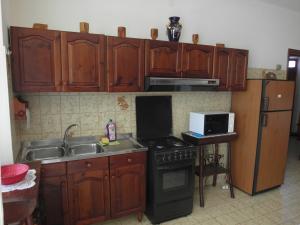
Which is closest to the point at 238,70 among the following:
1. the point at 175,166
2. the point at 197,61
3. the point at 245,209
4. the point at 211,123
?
the point at 197,61

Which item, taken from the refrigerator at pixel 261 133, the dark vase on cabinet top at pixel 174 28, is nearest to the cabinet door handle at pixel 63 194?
the dark vase on cabinet top at pixel 174 28

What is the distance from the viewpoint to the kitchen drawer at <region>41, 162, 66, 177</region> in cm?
194

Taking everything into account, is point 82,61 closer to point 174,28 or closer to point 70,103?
point 70,103

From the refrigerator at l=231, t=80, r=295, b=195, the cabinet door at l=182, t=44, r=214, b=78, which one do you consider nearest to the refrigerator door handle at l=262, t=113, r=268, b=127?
the refrigerator at l=231, t=80, r=295, b=195

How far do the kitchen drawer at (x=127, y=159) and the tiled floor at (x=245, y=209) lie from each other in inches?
29.1

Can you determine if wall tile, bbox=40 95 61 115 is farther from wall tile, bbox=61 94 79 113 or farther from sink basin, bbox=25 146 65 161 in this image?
sink basin, bbox=25 146 65 161

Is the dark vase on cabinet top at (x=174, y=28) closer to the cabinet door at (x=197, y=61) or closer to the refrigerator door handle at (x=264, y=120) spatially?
the cabinet door at (x=197, y=61)

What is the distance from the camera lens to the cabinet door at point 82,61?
202 cm

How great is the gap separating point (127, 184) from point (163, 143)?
0.61 m

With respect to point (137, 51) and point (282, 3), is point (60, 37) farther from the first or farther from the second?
point (282, 3)

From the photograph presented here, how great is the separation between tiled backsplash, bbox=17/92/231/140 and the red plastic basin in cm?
66

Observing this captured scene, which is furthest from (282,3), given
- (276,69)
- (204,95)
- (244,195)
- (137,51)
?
(244,195)

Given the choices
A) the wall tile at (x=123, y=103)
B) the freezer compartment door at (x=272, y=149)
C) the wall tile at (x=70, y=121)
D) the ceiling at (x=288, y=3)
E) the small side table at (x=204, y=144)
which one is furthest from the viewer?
the ceiling at (x=288, y=3)

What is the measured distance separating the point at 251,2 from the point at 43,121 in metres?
3.28
